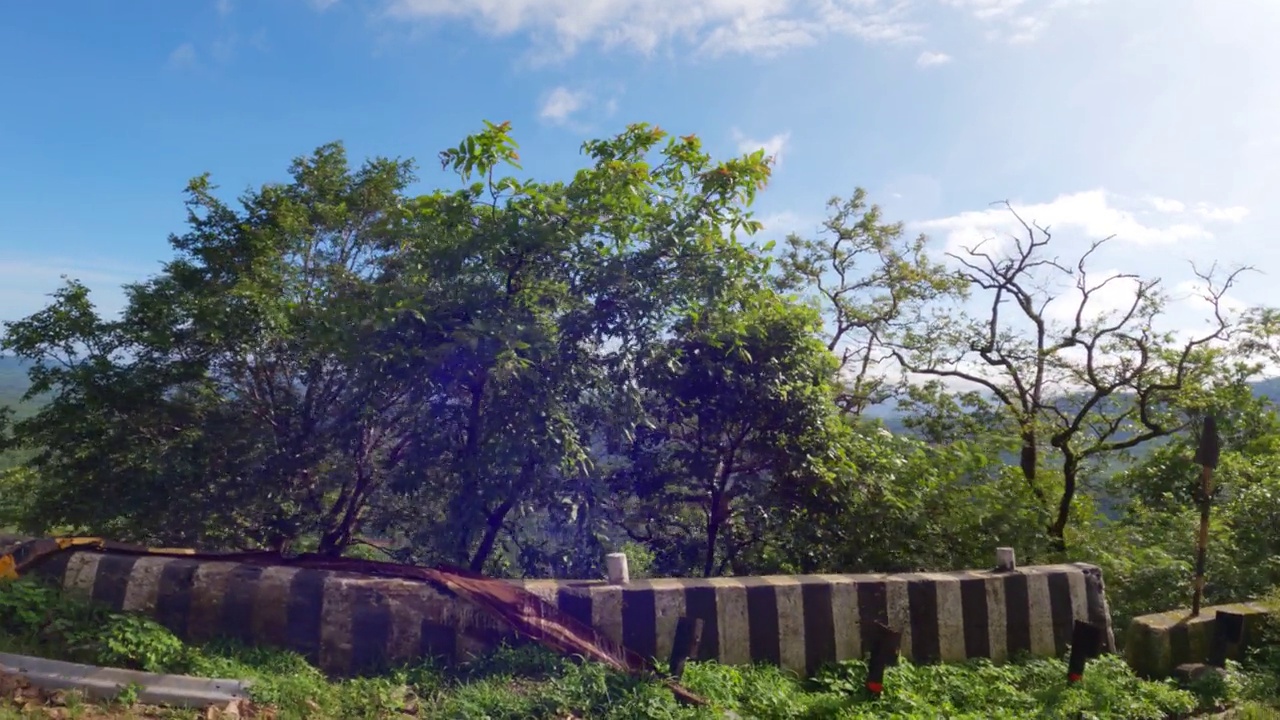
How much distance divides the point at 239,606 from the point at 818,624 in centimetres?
325

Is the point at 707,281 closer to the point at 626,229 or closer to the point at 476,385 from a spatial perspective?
the point at 626,229

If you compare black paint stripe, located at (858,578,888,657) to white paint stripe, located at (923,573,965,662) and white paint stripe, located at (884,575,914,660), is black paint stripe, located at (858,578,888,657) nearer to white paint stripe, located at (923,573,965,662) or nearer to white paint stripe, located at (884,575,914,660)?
white paint stripe, located at (884,575,914,660)

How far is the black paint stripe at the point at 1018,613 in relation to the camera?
496cm

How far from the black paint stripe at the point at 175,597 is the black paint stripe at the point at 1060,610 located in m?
5.37

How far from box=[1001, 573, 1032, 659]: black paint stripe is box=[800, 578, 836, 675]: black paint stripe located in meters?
1.39

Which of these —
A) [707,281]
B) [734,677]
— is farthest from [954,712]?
[707,281]

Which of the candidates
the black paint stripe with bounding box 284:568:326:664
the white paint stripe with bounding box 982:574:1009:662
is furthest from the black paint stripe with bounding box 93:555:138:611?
the white paint stripe with bounding box 982:574:1009:662

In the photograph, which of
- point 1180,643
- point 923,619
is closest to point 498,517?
point 923,619

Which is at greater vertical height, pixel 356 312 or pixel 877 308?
pixel 877 308

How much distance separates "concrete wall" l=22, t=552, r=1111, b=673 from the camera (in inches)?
154

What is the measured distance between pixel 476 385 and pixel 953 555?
4.29 m

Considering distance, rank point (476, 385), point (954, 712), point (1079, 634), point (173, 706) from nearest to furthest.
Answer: point (173, 706) → point (954, 712) → point (1079, 634) → point (476, 385)

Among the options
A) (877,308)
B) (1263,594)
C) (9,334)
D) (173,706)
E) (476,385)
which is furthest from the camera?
(877,308)

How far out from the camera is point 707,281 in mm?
5246
